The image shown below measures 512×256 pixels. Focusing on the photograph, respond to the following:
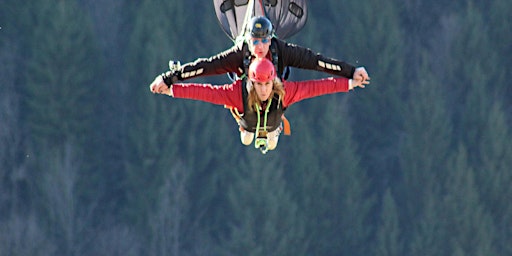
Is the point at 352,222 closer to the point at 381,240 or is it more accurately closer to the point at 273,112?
the point at 381,240

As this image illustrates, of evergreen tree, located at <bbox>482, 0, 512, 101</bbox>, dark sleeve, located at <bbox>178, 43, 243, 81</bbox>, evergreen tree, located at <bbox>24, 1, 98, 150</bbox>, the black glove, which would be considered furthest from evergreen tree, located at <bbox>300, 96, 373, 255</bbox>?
the black glove

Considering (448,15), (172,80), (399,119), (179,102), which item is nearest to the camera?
(172,80)

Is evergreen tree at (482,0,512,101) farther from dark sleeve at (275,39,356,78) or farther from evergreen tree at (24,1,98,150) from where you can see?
dark sleeve at (275,39,356,78)

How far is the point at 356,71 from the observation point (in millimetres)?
25000

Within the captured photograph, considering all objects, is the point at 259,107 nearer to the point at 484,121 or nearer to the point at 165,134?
the point at 165,134

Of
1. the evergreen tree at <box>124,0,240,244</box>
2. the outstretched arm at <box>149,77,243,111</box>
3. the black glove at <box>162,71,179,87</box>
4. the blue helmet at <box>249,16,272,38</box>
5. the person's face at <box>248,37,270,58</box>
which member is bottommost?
the outstretched arm at <box>149,77,243,111</box>

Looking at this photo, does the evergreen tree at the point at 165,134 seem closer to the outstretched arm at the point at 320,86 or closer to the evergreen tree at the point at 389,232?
the evergreen tree at the point at 389,232

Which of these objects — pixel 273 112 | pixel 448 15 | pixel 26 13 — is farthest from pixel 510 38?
pixel 273 112

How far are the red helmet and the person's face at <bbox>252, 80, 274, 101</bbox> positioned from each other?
0.46 ft

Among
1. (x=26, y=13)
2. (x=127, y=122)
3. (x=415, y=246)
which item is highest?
(x=26, y=13)

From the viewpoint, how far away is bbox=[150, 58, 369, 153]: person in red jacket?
24.7 metres

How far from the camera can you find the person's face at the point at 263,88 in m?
24.7

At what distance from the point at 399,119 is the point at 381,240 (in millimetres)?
5390

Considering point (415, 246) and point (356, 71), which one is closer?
point (356, 71)
